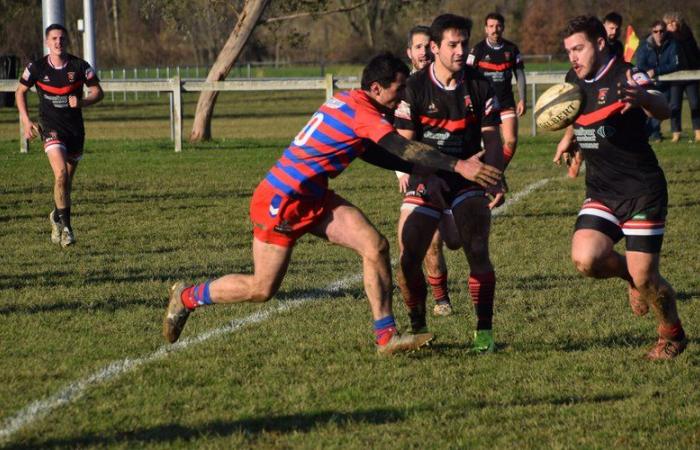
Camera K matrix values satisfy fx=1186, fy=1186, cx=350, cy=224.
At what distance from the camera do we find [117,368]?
22.1ft

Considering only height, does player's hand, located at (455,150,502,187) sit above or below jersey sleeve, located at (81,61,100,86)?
above

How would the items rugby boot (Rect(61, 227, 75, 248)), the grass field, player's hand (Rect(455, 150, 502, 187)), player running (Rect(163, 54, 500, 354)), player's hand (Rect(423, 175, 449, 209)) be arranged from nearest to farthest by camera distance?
the grass field → player's hand (Rect(455, 150, 502, 187)) → player running (Rect(163, 54, 500, 354)) → player's hand (Rect(423, 175, 449, 209)) → rugby boot (Rect(61, 227, 75, 248))

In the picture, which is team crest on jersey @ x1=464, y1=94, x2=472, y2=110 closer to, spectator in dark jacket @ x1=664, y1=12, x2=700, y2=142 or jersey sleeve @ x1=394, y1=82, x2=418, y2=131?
jersey sleeve @ x1=394, y1=82, x2=418, y2=131

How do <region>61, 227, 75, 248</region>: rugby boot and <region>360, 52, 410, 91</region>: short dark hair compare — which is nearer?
<region>360, 52, 410, 91</region>: short dark hair

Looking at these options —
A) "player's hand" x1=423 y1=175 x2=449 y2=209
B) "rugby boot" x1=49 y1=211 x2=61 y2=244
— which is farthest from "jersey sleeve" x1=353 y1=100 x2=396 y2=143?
"rugby boot" x1=49 y1=211 x2=61 y2=244

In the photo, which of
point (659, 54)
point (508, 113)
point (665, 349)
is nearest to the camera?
point (665, 349)

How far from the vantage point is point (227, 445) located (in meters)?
5.29

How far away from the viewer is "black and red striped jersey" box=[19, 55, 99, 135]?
1221cm

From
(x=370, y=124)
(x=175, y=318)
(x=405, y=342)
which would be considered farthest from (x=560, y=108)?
(x=175, y=318)

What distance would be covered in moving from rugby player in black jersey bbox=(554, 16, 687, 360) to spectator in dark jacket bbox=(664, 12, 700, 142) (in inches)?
623

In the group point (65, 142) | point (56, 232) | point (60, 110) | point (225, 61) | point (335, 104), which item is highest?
point (335, 104)

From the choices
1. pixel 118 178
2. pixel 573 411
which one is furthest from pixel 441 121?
pixel 118 178

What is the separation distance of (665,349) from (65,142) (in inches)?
283

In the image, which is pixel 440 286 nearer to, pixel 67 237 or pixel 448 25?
pixel 448 25
